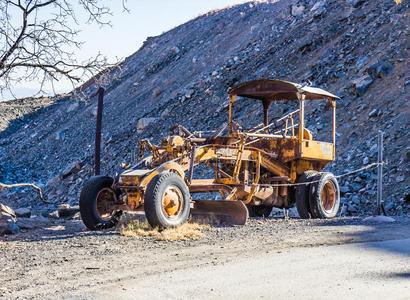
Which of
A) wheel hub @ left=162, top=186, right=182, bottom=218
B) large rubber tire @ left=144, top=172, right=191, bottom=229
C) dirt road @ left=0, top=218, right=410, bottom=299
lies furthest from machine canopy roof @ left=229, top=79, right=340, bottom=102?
wheel hub @ left=162, top=186, right=182, bottom=218

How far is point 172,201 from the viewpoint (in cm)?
1165

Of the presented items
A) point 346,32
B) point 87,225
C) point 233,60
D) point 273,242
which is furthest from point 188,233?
point 233,60

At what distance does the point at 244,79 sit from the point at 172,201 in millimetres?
22574

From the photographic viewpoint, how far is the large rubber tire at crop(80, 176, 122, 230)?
1224cm

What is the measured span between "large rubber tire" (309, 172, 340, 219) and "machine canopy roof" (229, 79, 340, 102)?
1687 mm

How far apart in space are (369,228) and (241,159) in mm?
2700

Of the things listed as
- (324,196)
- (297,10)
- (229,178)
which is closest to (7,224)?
(229,178)

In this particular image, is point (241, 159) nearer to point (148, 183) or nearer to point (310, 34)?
point (148, 183)

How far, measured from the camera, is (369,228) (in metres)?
12.3

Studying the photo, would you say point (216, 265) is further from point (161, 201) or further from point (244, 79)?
point (244, 79)

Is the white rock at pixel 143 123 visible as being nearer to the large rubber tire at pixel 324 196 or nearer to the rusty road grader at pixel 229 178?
the rusty road grader at pixel 229 178

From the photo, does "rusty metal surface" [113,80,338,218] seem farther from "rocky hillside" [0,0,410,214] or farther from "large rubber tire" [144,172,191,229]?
"rocky hillside" [0,0,410,214]

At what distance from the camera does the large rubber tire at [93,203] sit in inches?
482

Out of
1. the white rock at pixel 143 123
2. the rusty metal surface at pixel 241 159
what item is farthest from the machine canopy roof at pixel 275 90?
the white rock at pixel 143 123
